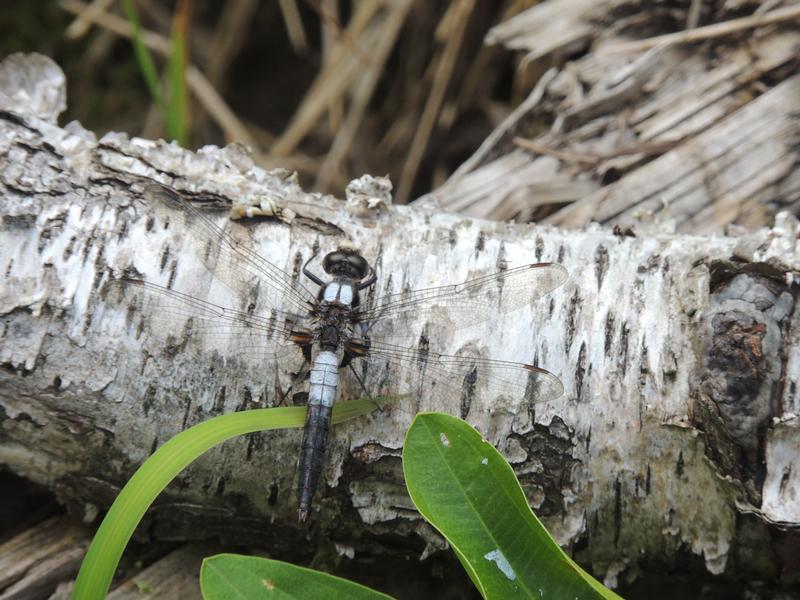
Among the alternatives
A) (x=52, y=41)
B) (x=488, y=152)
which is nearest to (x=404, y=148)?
(x=488, y=152)

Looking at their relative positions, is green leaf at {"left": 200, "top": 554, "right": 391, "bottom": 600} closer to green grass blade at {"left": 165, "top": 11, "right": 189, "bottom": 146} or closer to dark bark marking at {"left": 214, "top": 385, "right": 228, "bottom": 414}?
dark bark marking at {"left": 214, "top": 385, "right": 228, "bottom": 414}

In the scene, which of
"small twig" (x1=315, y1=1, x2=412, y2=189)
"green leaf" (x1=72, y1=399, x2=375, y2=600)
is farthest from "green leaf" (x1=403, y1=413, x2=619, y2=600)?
"small twig" (x1=315, y1=1, x2=412, y2=189)

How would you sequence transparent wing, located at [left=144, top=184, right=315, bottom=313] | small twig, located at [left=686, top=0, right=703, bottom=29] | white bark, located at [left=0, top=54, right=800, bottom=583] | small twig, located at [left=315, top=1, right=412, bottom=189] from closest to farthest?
1. white bark, located at [left=0, top=54, right=800, bottom=583]
2. transparent wing, located at [left=144, top=184, right=315, bottom=313]
3. small twig, located at [left=686, top=0, right=703, bottom=29]
4. small twig, located at [left=315, top=1, right=412, bottom=189]

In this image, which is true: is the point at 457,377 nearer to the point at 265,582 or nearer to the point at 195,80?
the point at 265,582

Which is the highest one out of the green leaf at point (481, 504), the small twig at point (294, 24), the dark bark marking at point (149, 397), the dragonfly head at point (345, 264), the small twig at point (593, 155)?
the small twig at point (294, 24)

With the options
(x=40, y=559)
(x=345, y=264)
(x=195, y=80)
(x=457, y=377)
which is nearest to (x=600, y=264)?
(x=457, y=377)

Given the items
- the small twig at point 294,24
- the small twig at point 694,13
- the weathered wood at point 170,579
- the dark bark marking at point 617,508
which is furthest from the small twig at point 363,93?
the dark bark marking at point 617,508

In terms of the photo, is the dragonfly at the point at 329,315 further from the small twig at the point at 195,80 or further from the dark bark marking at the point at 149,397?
the small twig at the point at 195,80
